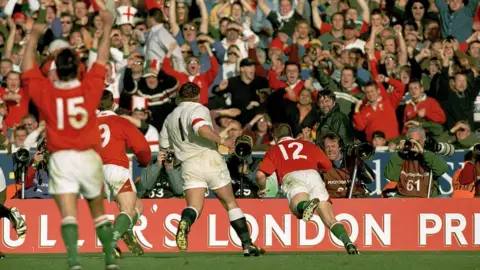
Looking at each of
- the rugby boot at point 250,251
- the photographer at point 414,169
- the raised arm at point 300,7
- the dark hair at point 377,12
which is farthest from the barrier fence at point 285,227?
the raised arm at point 300,7

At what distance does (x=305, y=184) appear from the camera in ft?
49.5

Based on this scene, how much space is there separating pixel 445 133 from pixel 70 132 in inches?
379

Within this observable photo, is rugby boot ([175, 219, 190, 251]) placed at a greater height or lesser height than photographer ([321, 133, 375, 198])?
lesser

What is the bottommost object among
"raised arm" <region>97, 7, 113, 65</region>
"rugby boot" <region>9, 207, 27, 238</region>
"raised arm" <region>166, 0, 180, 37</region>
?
"rugby boot" <region>9, 207, 27, 238</region>

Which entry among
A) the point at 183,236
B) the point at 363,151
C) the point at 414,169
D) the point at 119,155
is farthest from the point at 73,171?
the point at 414,169

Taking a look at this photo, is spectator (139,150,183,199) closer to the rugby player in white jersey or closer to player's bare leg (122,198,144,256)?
player's bare leg (122,198,144,256)

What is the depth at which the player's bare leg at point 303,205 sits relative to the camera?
14414 millimetres

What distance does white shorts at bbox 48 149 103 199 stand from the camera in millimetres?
10781

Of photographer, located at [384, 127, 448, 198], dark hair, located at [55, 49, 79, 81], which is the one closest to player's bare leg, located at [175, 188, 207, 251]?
dark hair, located at [55, 49, 79, 81]

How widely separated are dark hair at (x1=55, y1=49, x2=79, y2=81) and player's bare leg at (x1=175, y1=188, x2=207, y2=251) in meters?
3.67

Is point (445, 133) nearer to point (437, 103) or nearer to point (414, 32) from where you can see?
point (437, 103)

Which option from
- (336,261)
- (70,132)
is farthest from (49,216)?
(70,132)

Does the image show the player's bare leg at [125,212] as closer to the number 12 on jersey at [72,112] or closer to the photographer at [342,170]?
the number 12 on jersey at [72,112]

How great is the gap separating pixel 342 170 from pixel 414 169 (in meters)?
1.03
